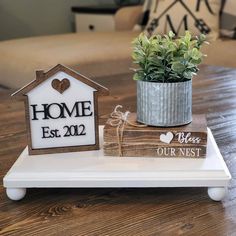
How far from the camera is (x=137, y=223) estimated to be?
24.4 inches

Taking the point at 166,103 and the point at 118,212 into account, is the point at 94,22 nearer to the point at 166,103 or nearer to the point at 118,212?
the point at 166,103

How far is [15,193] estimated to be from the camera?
0.69m

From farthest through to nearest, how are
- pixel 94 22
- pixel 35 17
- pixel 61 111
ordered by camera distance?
pixel 35 17
pixel 94 22
pixel 61 111

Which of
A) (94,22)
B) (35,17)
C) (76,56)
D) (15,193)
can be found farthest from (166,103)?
(35,17)

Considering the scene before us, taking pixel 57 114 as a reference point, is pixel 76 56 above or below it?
below

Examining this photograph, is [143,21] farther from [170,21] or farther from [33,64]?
[33,64]

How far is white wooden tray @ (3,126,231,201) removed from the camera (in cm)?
69

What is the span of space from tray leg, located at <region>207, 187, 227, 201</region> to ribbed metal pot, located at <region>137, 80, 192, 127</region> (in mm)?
139

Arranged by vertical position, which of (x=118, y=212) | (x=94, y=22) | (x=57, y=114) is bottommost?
(x=94, y=22)

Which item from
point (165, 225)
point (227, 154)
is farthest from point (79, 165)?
point (227, 154)

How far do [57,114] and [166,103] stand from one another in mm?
198

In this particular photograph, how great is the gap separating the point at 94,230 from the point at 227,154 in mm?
373

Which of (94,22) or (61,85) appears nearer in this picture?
(61,85)

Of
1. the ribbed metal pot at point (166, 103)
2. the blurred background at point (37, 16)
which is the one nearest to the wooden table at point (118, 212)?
the ribbed metal pot at point (166, 103)
